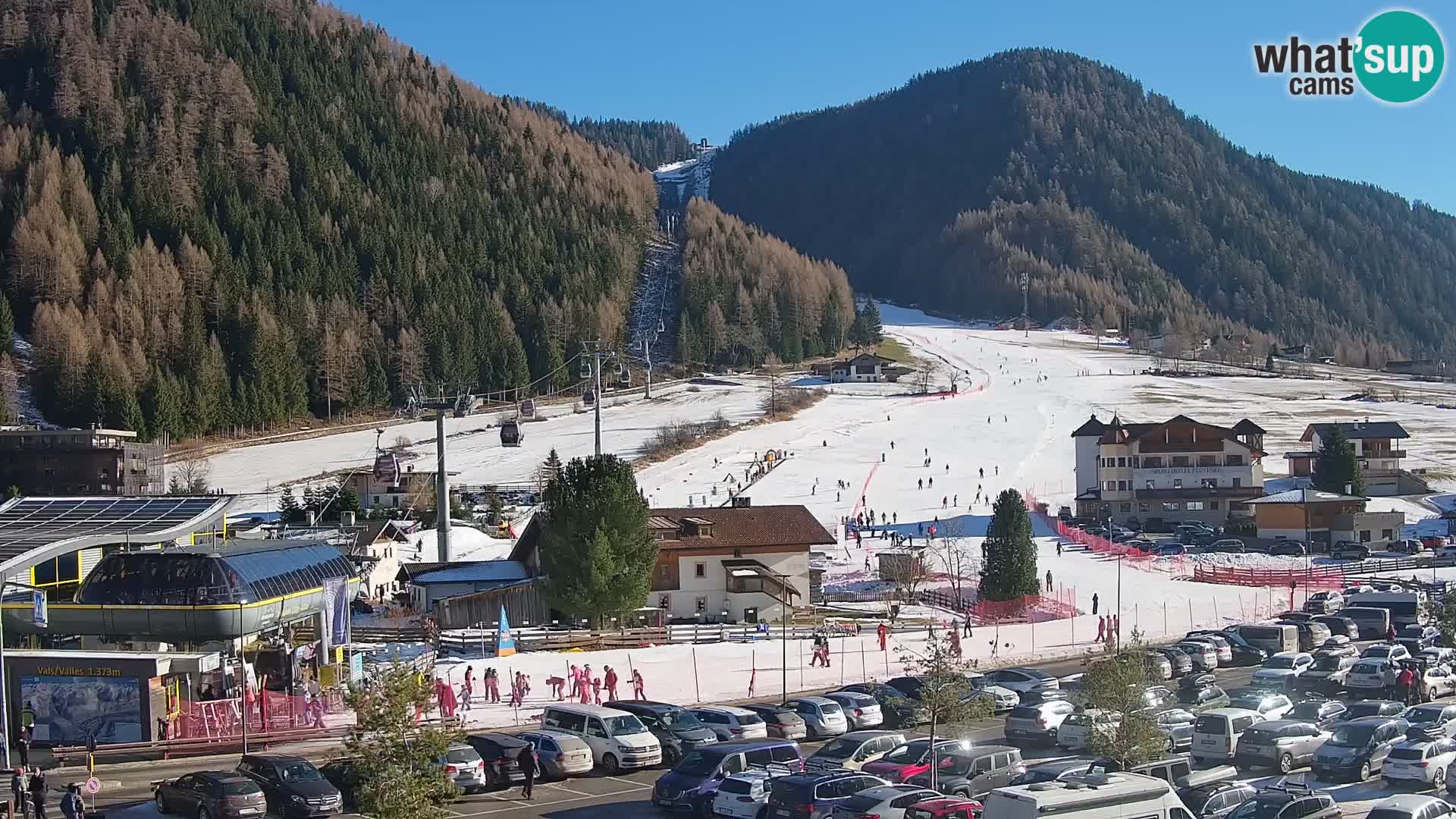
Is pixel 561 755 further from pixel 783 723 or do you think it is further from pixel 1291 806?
pixel 1291 806

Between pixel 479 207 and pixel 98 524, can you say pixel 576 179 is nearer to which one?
pixel 479 207

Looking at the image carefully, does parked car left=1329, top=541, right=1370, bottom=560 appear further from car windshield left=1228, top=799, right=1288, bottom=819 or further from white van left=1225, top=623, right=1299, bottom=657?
car windshield left=1228, top=799, right=1288, bottom=819

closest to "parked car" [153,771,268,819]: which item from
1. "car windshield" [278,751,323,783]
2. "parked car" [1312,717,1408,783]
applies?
"car windshield" [278,751,323,783]

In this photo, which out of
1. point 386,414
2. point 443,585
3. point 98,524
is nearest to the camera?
point 98,524

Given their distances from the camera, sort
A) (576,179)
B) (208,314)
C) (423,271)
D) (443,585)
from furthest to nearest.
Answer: (576,179) → (423,271) → (208,314) → (443,585)

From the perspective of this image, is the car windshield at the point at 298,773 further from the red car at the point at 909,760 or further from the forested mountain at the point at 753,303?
the forested mountain at the point at 753,303

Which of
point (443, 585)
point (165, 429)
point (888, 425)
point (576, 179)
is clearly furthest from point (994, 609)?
point (576, 179)

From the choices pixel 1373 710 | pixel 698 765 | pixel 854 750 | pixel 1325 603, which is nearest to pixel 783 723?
pixel 854 750

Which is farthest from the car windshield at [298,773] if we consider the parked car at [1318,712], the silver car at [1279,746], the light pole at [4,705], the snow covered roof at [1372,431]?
the snow covered roof at [1372,431]
